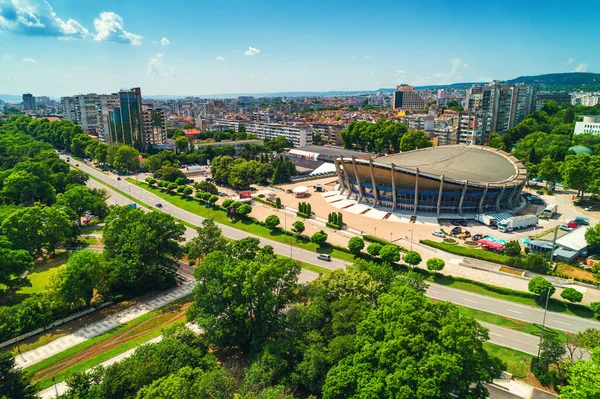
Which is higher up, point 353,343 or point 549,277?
point 353,343

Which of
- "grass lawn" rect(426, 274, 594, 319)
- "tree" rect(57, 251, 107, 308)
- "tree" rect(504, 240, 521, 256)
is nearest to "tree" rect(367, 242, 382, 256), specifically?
"grass lawn" rect(426, 274, 594, 319)

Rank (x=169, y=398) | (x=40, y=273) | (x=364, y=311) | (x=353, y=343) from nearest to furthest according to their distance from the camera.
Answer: (x=169, y=398) < (x=353, y=343) < (x=364, y=311) < (x=40, y=273)

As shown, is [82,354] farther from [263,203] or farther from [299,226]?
[263,203]

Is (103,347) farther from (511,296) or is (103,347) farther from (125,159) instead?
(125,159)

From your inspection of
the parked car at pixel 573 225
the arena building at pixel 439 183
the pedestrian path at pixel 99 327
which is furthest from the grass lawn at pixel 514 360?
the parked car at pixel 573 225

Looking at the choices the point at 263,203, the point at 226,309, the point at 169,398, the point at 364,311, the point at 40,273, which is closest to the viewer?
the point at 169,398

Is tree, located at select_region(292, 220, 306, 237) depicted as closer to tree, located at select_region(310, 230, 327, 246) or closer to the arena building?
tree, located at select_region(310, 230, 327, 246)

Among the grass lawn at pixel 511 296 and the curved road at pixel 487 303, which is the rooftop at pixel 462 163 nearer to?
the grass lawn at pixel 511 296

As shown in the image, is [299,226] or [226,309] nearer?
[226,309]

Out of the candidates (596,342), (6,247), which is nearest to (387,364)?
(596,342)
